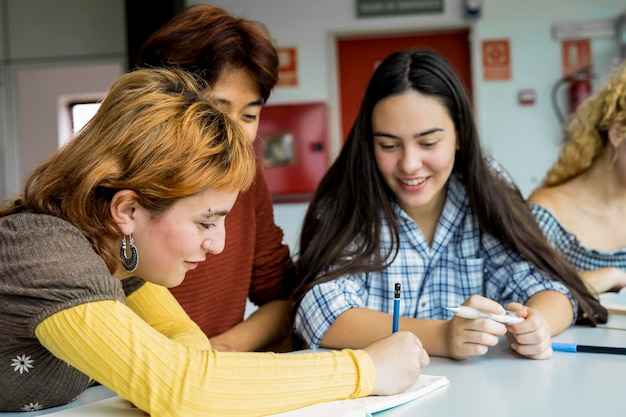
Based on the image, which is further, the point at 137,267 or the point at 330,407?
the point at 137,267

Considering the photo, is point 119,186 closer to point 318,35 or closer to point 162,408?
point 162,408

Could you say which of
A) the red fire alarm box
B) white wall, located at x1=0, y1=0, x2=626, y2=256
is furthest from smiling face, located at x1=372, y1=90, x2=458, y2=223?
the red fire alarm box

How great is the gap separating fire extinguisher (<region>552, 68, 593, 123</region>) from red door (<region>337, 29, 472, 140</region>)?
0.59 meters

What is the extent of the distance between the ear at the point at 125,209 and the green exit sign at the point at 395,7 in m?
4.55

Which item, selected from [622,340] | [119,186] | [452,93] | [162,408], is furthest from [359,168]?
[162,408]

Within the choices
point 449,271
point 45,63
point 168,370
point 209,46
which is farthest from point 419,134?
point 45,63

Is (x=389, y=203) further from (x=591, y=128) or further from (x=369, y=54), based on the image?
(x=369, y=54)

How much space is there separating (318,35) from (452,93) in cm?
391

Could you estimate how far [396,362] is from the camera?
3.49 ft

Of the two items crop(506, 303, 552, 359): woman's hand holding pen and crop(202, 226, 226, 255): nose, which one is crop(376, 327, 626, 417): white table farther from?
crop(202, 226, 226, 255): nose

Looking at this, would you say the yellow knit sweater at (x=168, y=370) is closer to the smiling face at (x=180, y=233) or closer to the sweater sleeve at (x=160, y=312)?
the smiling face at (x=180, y=233)

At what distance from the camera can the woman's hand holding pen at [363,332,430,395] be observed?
1034 mm

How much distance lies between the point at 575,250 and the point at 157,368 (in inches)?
54.3

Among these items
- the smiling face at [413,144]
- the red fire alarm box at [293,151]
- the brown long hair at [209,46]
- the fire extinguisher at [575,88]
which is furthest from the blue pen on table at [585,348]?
the red fire alarm box at [293,151]
